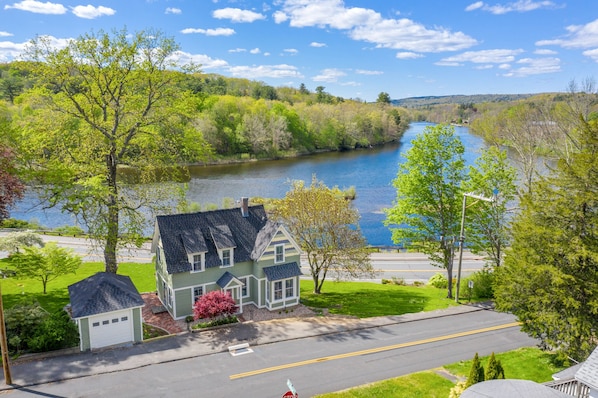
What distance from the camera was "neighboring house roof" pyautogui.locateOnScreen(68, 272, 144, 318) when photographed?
2259 centimetres

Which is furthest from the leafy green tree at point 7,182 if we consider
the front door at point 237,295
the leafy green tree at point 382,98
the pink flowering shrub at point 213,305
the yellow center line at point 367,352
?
the leafy green tree at point 382,98

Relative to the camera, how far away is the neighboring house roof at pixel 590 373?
15520mm

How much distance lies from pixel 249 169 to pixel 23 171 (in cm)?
6801

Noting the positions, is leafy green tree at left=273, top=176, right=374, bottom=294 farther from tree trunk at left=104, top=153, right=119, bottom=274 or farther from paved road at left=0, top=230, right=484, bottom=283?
tree trunk at left=104, top=153, right=119, bottom=274

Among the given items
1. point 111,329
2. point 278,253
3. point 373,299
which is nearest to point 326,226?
point 278,253

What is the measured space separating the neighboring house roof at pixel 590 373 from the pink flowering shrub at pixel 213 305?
57.5 ft

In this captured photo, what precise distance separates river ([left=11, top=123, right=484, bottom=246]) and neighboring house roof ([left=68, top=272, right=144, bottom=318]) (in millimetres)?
31487

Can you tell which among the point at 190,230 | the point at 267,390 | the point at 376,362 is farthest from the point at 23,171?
the point at 376,362

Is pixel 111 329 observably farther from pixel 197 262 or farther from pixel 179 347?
pixel 197 262

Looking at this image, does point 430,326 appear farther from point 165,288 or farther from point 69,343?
point 69,343

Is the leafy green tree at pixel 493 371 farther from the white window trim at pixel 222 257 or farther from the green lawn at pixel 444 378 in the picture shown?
the white window trim at pixel 222 257

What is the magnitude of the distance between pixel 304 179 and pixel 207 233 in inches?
2214

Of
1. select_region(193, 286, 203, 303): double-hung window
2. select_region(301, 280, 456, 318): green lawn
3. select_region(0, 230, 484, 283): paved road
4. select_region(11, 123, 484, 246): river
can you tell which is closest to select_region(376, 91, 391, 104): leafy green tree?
select_region(11, 123, 484, 246): river

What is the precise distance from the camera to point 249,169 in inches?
3720
